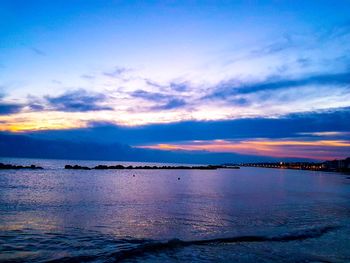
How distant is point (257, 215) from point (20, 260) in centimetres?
1590

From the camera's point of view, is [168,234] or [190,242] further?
[168,234]

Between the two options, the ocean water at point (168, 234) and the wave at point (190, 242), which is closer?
the wave at point (190, 242)

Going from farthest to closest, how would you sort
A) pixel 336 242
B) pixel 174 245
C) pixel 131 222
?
1. pixel 131 222
2. pixel 336 242
3. pixel 174 245

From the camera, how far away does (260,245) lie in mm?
14781

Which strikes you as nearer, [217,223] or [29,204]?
[217,223]

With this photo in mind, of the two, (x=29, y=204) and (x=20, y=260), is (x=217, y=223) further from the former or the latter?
(x=29, y=204)

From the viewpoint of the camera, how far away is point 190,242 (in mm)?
15062

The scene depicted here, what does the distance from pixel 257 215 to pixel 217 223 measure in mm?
4663

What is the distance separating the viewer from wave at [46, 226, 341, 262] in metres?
12.6

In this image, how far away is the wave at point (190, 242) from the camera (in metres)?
12.6

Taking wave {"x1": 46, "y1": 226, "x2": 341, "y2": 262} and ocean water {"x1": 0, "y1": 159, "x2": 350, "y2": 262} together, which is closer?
wave {"x1": 46, "y1": 226, "x2": 341, "y2": 262}

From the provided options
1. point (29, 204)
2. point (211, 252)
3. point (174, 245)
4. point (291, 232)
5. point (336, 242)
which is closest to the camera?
point (211, 252)

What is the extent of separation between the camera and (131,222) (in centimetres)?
1961

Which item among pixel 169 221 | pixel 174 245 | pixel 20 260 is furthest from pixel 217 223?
pixel 20 260
